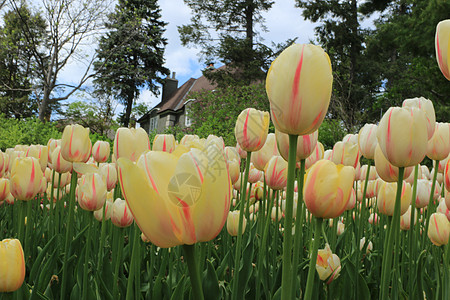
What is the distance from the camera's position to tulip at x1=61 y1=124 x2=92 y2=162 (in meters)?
1.42

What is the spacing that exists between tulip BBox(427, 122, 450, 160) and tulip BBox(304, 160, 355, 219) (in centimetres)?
73

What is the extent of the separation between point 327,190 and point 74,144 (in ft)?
3.68

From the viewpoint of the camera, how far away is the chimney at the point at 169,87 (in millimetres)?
35375

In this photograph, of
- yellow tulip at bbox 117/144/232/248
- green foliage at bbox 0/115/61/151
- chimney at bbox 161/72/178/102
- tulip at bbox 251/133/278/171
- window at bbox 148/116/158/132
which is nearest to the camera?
yellow tulip at bbox 117/144/232/248

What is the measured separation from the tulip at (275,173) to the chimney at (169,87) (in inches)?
1369

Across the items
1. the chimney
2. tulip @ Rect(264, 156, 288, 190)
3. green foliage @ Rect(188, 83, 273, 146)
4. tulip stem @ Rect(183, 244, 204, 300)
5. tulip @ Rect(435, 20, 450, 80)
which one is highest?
the chimney

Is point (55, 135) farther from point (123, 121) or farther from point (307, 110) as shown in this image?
point (123, 121)

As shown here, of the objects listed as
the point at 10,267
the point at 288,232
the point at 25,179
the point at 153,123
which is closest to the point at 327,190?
the point at 288,232

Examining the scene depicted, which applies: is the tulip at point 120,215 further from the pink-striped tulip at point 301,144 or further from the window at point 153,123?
the window at point 153,123

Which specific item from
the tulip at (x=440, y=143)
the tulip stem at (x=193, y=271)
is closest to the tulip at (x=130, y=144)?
the tulip stem at (x=193, y=271)

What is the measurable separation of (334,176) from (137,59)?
103ft

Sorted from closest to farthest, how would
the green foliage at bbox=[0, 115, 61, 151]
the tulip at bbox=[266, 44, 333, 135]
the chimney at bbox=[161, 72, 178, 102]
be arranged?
the tulip at bbox=[266, 44, 333, 135]
the green foliage at bbox=[0, 115, 61, 151]
the chimney at bbox=[161, 72, 178, 102]

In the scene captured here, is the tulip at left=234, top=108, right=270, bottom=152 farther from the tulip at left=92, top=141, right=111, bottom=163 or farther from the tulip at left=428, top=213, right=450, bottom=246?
the tulip at left=92, top=141, right=111, bottom=163

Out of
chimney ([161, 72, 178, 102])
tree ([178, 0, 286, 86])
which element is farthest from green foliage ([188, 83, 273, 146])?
chimney ([161, 72, 178, 102])
